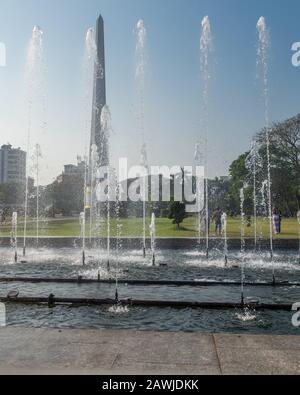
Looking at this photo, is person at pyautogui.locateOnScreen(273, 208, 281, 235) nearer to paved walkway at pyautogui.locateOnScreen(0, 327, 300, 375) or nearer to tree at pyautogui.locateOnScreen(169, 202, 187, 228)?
tree at pyautogui.locateOnScreen(169, 202, 187, 228)

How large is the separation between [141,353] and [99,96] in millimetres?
67990

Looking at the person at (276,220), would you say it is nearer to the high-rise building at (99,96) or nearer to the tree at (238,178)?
the tree at (238,178)

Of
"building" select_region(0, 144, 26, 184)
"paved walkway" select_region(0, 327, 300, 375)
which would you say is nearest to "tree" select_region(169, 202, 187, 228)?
"paved walkway" select_region(0, 327, 300, 375)

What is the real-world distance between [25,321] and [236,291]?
5.05 metres

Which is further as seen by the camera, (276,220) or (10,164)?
(10,164)

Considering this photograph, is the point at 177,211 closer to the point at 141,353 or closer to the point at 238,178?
the point at 141,353

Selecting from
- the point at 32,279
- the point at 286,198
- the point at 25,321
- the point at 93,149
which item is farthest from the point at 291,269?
the point at 93,149

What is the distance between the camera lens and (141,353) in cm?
515

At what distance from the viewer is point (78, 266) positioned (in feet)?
49.9

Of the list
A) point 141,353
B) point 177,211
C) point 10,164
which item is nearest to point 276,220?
point 177,211

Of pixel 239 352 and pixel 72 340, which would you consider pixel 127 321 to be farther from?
pixel 239 352

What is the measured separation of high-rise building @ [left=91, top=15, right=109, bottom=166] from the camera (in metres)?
65.2

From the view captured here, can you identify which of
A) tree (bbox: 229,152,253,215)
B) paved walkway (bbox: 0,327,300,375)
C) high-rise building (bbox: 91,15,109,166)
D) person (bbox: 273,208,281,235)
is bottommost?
paved walkway (bbox: 0,327,300,375)

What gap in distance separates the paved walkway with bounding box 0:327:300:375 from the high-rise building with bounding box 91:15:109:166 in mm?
62313
